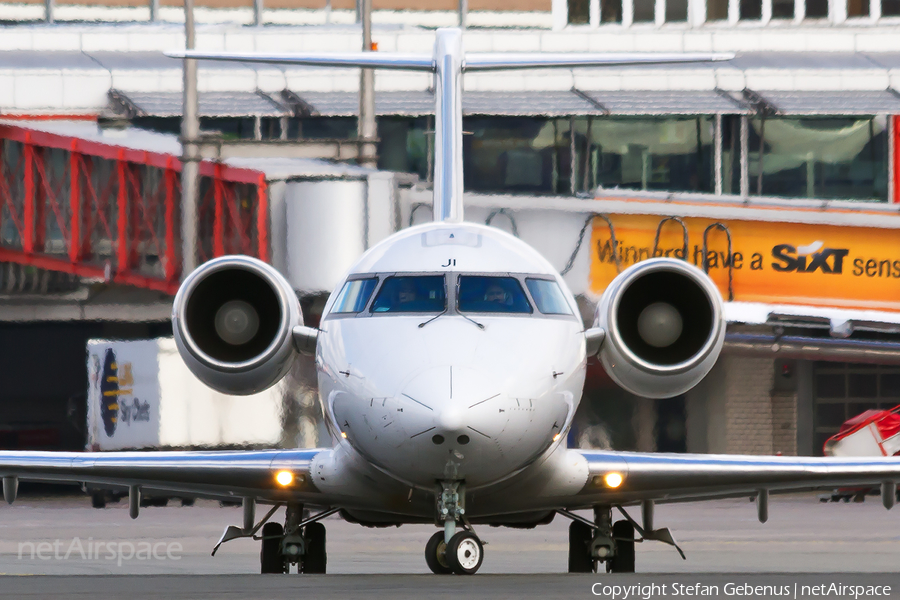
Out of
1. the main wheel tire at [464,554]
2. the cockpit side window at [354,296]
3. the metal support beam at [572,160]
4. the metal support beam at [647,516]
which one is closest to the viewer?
the main wheel tire at [464,554]

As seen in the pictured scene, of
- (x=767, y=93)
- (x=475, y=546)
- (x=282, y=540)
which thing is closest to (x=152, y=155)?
(x=767, y=93)

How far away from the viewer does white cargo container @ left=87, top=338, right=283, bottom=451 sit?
95.7ft

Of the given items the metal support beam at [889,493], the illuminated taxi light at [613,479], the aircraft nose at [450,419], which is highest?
the aircraft nose at [450,419]

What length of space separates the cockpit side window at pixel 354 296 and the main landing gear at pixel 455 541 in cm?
168

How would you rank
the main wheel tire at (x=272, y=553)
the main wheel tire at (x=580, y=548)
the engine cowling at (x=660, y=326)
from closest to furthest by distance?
1. the engine cowling at (x=660, y=326)
2. the main wheel tire at (x=272, y=553)
3. the main wheel tire at (x=580, y=548)

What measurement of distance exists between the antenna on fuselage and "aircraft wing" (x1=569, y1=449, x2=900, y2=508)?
9.75 ft

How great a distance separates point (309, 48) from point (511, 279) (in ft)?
→ 76.8

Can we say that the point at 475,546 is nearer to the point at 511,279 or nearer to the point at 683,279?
the point at 511,279

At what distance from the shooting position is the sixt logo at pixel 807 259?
30.7m

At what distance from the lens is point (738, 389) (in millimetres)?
34000

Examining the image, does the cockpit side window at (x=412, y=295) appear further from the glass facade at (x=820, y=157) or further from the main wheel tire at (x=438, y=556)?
the glass facade at (x=820, y=157)

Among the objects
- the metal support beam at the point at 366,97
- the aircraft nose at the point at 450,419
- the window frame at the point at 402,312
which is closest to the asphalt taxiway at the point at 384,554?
the aircraft nose at the point at 450,419

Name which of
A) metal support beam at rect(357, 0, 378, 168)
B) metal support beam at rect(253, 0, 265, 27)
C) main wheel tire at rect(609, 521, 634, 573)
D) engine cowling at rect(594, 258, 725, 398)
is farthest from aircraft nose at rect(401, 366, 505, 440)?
A: metal support beam at rect(253, 0, 265, 27)

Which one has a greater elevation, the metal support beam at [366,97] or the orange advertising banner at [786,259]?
the metal support beam at [366,97]
